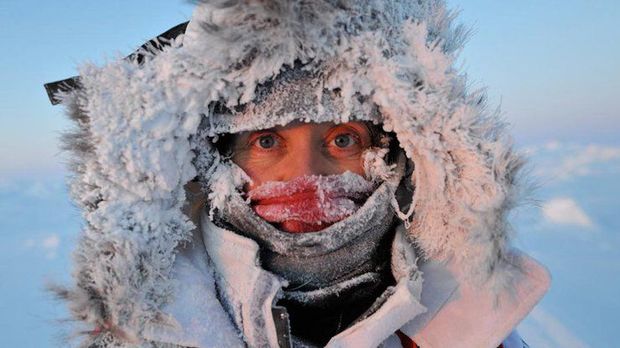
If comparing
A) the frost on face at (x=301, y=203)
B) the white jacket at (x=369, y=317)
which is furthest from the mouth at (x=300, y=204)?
the white jacket at (x=369, y=317)

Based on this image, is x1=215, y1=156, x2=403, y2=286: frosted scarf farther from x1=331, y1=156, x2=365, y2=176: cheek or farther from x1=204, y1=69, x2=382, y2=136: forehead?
x1=204, y1=69, x2=382, y2=136: forehead

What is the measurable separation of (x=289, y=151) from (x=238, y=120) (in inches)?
6.9

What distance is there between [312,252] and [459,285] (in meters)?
0.44

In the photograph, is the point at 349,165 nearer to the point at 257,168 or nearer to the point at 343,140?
the point at 343,140

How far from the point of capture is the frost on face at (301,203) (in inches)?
54.7

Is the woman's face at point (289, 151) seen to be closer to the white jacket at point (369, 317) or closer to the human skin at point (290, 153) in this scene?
the human skin at point (290, 153)

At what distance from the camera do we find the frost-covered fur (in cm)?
118

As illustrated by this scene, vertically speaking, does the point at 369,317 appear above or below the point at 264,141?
below

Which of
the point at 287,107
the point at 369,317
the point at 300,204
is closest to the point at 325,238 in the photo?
the point at 300,204

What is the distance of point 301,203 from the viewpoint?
1390mm

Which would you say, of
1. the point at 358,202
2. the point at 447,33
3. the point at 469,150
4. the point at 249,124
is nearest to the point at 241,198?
the point at 249,124

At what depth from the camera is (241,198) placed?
1.39m

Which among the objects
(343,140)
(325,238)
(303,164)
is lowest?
(325,238)

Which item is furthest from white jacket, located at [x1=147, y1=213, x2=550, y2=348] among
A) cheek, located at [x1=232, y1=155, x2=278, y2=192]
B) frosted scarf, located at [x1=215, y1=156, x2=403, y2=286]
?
cheek, located at [x1=232, y1=155, x2=278, y2=192]
